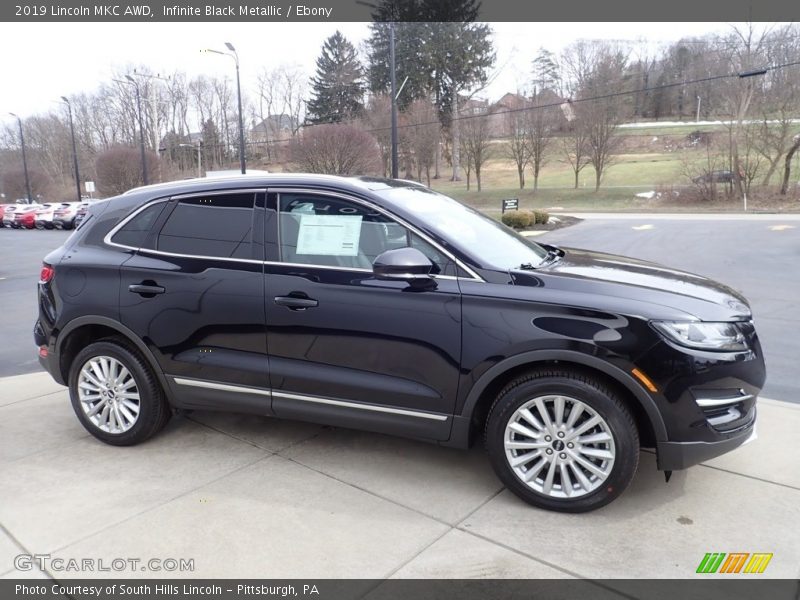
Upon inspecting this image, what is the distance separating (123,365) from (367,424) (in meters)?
1.78

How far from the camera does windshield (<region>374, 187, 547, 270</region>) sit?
3.53 meters

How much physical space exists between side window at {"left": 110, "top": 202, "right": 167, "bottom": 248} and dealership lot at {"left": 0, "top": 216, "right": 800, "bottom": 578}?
1.40 meters

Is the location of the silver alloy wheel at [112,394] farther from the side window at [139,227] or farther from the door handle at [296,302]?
the door handle at [296,302]

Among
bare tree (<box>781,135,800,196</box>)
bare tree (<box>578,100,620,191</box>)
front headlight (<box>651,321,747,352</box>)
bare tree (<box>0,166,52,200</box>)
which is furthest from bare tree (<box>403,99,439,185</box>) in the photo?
front headlight (<box>651,321,747,352</box>)

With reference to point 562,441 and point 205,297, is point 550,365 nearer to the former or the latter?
point 562,441

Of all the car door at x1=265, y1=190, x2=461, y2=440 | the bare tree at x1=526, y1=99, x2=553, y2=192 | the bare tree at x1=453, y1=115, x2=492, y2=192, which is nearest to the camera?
the car door at x1=265, y1=190, x2=461, y2=440

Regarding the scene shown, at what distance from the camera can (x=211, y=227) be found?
395cm

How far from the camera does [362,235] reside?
3633mm

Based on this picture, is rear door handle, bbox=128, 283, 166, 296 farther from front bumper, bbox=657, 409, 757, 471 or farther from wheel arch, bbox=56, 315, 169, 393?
front bumper, bbox=657, 409, 757, 471

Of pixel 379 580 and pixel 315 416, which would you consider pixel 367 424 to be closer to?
pixel 315 416

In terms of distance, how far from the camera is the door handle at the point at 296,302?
141 inches

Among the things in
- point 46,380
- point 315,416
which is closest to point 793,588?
point 315,416

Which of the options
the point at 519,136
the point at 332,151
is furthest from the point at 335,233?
the point at 519,136

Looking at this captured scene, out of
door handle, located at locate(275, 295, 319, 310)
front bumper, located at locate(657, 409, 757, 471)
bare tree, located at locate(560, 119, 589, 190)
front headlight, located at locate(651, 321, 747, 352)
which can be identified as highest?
bare tree, located at locate(560, 119, 589, 190)
